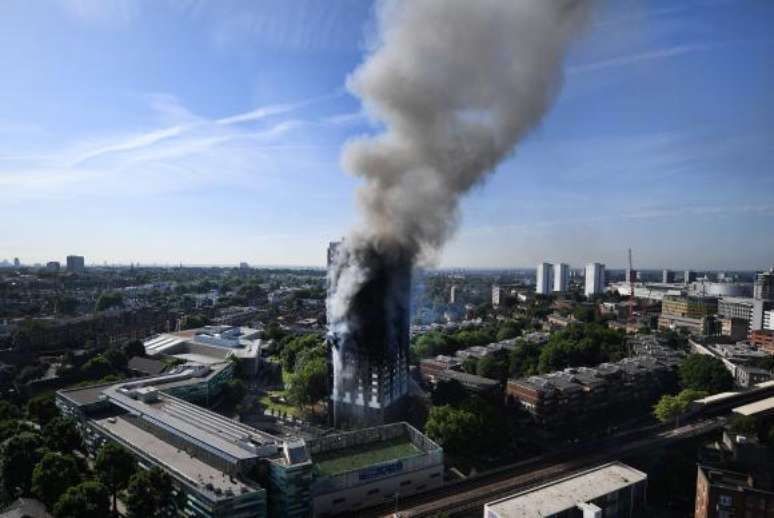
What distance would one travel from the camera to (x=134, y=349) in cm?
4238

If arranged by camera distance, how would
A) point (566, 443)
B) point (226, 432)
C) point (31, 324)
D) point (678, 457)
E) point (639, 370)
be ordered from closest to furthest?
point (226, 432) → point (678, 457) → point (566, 443) → point (639, 370) → point (31, 324)

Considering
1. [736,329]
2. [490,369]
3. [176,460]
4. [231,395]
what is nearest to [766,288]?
[736,329]

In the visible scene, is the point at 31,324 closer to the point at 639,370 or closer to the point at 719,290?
the point at 639,370

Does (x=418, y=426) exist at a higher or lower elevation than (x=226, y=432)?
lower

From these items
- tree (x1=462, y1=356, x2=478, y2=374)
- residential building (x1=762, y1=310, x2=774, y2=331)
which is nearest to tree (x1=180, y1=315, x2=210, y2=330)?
tree (x1=462, y1=356, x2=478, y2=374)

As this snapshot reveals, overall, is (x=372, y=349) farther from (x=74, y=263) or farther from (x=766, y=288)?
(x=74, y=263)

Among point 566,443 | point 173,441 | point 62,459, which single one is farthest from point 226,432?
point 566,443

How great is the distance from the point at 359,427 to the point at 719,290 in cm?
10095

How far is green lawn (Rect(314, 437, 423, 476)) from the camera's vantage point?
20.6 metres

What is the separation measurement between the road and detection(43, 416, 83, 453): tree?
45.4ft

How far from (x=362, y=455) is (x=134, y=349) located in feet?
93.0

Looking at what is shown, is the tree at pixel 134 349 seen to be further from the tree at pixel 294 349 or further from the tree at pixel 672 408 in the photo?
the tree at pixel 672 408

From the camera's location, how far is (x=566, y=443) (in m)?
28.1

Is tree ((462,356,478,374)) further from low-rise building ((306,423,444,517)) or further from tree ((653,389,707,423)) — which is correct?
low-rise building ((306,423,444,517))
